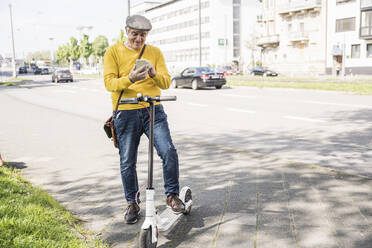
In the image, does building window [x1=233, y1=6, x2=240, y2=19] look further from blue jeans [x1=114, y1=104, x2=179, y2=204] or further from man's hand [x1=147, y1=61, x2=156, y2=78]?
man's hand [x1=147, y1=61, x2=156, y2=78]

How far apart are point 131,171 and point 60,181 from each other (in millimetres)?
2027

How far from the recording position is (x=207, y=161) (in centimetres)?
624

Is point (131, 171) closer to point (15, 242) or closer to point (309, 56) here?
point (15, 242)

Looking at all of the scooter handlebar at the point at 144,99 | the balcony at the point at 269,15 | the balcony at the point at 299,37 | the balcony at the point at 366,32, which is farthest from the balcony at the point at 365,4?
the scooter handlebar at the point at 144,99

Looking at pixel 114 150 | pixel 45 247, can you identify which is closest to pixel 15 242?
pixel 45 247

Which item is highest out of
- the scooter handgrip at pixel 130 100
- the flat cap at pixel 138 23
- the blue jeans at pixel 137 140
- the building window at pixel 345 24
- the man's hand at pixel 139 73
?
the building window at pixel 345 24

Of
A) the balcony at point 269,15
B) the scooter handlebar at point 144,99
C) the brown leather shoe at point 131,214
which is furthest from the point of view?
the balcony at point 269,15

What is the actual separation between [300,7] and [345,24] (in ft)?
23.2

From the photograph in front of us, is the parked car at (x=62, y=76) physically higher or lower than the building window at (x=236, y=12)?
lower

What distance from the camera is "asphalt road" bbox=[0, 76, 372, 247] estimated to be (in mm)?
3584

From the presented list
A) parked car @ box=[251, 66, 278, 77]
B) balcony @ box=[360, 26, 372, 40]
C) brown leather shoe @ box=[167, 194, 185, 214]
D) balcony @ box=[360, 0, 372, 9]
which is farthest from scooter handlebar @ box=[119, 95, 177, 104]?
balcony @ box=[360, 0, 372, 9]

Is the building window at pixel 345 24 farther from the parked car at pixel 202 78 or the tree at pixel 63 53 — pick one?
the tree at pixel 63 53

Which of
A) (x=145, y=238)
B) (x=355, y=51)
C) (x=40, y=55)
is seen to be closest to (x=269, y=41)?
(x=355, y=51)

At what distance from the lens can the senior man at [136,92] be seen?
3436 millimetres
